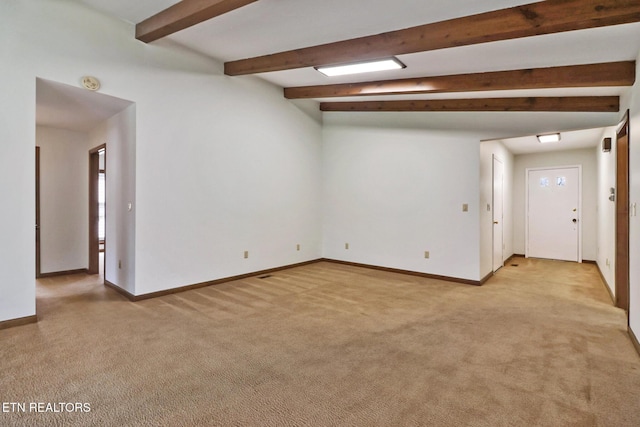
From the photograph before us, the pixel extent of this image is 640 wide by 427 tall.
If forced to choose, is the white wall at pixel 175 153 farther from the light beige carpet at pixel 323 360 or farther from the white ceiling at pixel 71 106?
the light beige carpet at pixel 323 360

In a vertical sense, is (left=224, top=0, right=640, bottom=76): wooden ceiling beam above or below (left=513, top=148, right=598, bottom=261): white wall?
above

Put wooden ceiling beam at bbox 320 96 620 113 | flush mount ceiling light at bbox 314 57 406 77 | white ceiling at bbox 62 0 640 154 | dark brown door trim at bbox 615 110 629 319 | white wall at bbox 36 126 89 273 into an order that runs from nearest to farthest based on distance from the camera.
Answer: white ceiling at bbox 62 0 640 154 → flush mount ceiling light at bbox 314 57 406 77 → dark brown door trim at bbox 615 110 629 319 → wooden ceiling beam at bbox 320 96 620 113 → white wall at bbox 36 126 89 273

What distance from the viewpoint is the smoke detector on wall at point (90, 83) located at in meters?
3.54

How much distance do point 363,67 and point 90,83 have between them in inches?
118

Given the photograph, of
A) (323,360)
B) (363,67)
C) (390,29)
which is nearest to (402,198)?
(363,67)

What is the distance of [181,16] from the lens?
10.6ft

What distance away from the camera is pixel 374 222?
610 cm

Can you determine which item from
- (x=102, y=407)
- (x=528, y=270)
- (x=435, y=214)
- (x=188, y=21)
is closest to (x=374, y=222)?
(x=435, y=214)

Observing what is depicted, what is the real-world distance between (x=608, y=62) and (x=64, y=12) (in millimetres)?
5347

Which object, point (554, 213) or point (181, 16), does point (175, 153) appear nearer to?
point (181, 16)

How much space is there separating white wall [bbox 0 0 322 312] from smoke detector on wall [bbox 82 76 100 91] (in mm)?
62

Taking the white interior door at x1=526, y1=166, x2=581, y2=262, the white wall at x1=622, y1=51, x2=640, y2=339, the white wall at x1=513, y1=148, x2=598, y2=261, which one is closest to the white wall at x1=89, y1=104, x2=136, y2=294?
the white wall at x1=622, y1=51, x2=640, y2=339

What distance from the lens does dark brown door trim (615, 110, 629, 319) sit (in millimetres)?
3893

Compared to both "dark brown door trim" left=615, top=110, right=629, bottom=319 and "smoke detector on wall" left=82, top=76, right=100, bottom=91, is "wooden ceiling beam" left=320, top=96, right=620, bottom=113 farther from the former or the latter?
"smoke detector on wall" left=82, top=76, right=100, bottom=91
